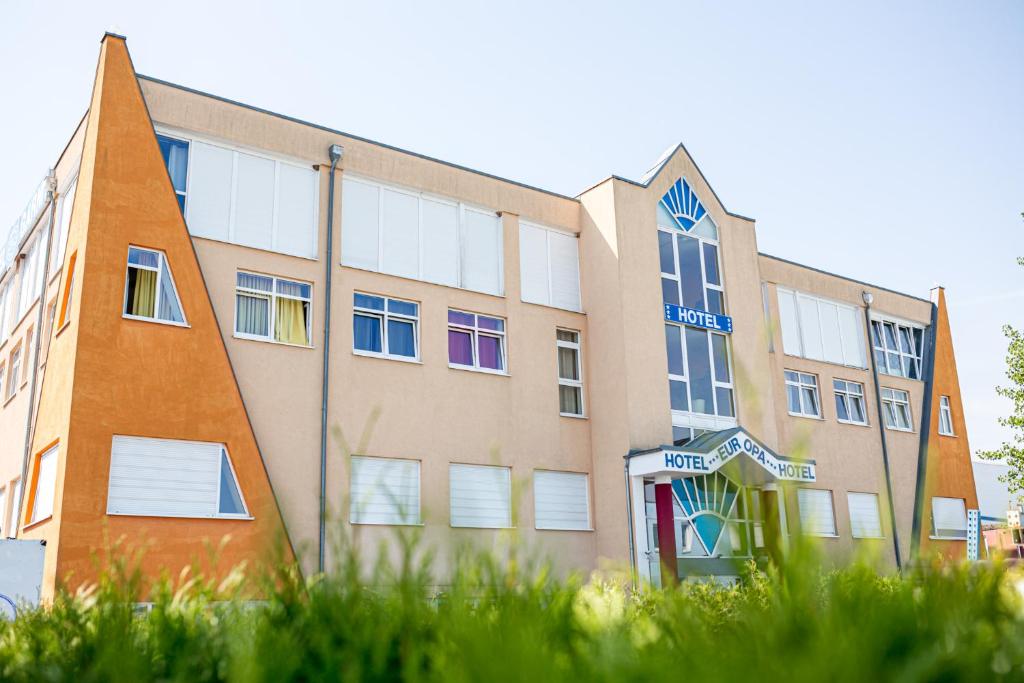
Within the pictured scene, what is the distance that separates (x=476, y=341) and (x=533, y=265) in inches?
97.6

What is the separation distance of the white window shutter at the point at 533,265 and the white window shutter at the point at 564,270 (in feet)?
0.65

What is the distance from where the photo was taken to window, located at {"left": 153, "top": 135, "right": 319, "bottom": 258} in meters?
16.9

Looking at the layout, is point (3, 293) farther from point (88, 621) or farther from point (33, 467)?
point (88, 621)

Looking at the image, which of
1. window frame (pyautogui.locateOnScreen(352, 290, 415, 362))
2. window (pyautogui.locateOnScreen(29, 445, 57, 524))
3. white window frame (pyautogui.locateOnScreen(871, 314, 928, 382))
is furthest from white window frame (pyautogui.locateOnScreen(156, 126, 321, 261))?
white window frame (pyautogui.locateOnScreen(871, 314, 928, 382))

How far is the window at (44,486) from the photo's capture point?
49.9 feet

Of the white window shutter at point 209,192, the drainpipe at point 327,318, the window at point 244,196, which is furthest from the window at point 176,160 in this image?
the drainpipe at point 327,318

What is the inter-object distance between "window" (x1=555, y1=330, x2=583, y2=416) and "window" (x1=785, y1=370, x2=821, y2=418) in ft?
23.0

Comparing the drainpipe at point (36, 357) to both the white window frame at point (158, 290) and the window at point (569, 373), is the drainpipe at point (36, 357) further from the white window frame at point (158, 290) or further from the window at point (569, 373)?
the window at point (569, 373)

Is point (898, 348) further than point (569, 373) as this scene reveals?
Yes

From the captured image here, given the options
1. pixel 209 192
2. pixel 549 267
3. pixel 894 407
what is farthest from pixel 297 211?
pixel 894 407

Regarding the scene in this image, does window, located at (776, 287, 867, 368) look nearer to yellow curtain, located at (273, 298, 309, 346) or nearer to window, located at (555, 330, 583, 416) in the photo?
window, located at (555, 330, 583, 416)

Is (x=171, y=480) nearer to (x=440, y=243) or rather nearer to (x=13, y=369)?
(x=440, y=243)

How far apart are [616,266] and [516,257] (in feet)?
7.17

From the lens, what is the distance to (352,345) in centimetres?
1792
